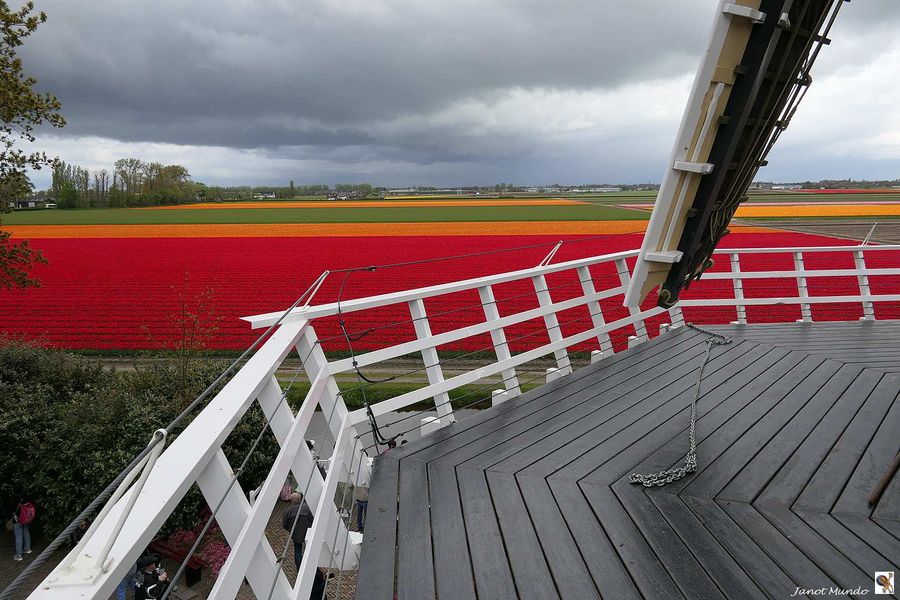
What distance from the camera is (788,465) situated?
3.49 metres

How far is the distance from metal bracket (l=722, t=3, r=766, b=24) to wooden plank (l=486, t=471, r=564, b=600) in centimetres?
287

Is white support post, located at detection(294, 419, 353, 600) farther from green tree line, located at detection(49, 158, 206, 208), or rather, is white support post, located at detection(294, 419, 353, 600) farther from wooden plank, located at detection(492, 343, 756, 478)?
green tree line, located at detection(49, 158, 206, 208)

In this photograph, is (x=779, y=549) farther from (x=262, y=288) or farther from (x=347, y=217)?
(x=347, y=217)

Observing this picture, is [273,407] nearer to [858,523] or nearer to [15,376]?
[858,523]

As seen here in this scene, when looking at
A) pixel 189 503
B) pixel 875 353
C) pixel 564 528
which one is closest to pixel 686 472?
pixel 564 528

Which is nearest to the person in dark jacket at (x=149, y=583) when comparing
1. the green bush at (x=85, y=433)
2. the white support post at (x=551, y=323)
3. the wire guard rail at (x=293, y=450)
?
the wire guard rail at (x=293, y=450)

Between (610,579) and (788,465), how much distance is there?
1.68m

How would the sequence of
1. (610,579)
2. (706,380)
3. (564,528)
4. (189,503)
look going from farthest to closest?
(189,503)
(706,380)
(564,528)
(610,579)

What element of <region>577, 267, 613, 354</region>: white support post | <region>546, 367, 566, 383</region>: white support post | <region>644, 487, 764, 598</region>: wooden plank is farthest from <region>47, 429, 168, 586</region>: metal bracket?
<region>577, 267, 613, 354</region>: white support post

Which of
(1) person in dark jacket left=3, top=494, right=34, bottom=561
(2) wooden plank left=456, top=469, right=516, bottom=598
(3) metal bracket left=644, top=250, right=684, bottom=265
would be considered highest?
(3) metal bracket left=644, top=250, right=684, bottom=265

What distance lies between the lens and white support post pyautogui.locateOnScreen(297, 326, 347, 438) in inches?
131

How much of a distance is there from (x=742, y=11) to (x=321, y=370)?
3.06 m

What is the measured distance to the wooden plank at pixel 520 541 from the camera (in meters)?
2.46

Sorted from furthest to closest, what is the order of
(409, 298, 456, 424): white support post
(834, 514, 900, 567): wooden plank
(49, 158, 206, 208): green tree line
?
(49, 158, 206, 208): green tree line
(409, 298, 456, 424): white support post
(834, 514, 900, 567): wooden plank
